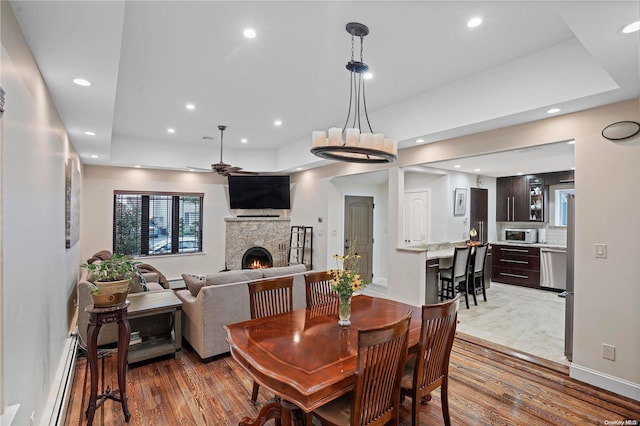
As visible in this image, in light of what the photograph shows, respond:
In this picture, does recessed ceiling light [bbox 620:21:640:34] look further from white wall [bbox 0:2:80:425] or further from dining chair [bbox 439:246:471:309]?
dining chair [bbox 439:246:471:309]

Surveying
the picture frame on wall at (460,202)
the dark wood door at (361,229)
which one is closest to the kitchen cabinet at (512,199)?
the picture frame on wall at (460,202)

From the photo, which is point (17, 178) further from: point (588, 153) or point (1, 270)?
point (588, 153)

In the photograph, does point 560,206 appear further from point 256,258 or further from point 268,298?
point 268,298

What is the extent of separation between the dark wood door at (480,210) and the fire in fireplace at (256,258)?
4.84m

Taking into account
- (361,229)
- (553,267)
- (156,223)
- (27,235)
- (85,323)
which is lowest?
(85,323)

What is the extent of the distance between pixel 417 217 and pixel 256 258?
3883 millimetres

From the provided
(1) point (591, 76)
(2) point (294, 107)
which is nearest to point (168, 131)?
(2) point (294, 107)

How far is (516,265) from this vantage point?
7.07 m

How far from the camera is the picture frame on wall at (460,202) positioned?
688cm

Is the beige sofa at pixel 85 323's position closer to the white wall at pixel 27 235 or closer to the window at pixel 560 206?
the white wall at pixel 27 235

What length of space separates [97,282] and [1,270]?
1104 millimetres

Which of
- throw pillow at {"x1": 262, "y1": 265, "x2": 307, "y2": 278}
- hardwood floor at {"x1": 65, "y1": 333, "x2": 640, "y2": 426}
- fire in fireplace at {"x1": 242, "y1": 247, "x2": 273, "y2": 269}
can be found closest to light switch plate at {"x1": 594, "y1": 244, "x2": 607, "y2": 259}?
hardwood floor at {"x1": 65, "y1": 333, "x2": 640, "y2": 426}

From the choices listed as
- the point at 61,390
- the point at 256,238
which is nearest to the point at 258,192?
the point at 256,238

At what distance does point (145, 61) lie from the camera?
316cm
